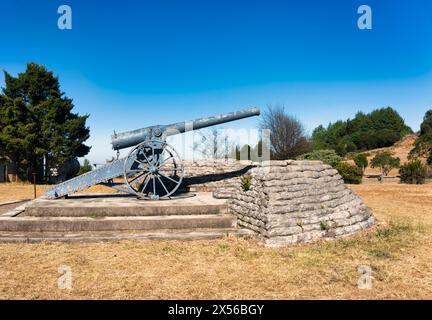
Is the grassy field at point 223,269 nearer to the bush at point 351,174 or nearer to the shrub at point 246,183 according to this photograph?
the shrub at point 246,183

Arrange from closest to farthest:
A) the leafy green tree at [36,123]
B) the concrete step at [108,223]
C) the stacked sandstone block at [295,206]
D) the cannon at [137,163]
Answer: the stacked sandstone block at [295,206] < the concrete step at [108,223] < the cannon at [137,163] < the leafy green tree at [36,123]

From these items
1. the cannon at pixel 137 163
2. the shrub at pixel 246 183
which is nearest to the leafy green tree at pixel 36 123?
the cannon at pixel 137 163

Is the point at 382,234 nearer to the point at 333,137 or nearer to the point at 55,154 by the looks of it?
the point at 55,154

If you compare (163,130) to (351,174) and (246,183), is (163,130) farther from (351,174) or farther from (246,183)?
(351,174)

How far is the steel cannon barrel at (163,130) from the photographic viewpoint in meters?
8.98

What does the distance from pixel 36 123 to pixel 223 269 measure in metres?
20.5

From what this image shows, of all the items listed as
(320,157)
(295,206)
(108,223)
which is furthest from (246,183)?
(320,157)

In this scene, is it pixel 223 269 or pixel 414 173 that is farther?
pixel 414 173

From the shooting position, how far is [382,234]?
288 inches

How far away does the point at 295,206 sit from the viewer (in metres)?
6.89

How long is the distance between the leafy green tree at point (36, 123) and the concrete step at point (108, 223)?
49.5 ft

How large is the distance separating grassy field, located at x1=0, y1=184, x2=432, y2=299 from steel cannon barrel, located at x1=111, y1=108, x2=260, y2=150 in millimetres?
3242

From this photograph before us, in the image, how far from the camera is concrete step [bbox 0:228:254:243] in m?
6.74

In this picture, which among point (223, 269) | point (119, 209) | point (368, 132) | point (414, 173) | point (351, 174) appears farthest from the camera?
point (368, 132)
